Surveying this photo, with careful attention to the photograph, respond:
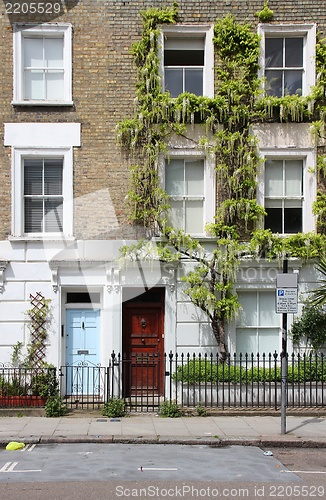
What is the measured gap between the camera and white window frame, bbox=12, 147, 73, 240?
509 inches

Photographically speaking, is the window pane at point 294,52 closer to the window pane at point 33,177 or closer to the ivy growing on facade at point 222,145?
the ivy growing on facade at point 222,145

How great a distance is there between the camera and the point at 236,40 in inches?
520

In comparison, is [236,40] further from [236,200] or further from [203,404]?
[203,404]

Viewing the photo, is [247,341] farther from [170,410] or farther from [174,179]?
[174,179]

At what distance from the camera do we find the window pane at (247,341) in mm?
13148

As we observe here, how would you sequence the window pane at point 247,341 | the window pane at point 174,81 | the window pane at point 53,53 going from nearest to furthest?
the window pane at point 247,341, the window pane at point 53,53, the window pane at point 174,81

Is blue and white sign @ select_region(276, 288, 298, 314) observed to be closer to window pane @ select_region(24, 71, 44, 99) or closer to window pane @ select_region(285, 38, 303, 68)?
window pane @ select_region(285, 38, 303, 68)

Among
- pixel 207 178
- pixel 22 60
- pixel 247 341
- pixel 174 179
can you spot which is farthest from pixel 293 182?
pixel 22 60

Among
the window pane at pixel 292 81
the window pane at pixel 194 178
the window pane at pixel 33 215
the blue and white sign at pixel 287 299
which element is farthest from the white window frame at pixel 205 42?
the blue and white sign at pixel 287 299

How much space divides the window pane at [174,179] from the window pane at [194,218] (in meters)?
0.38

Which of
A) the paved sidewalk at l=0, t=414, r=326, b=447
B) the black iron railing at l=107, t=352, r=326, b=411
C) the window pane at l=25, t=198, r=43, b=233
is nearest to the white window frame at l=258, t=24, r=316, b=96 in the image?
the window pane at l=25, t=198, r=43, b=233

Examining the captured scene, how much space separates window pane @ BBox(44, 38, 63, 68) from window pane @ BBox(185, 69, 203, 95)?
122 inches

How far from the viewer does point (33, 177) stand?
521 inches

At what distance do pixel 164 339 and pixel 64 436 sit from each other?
380cm
